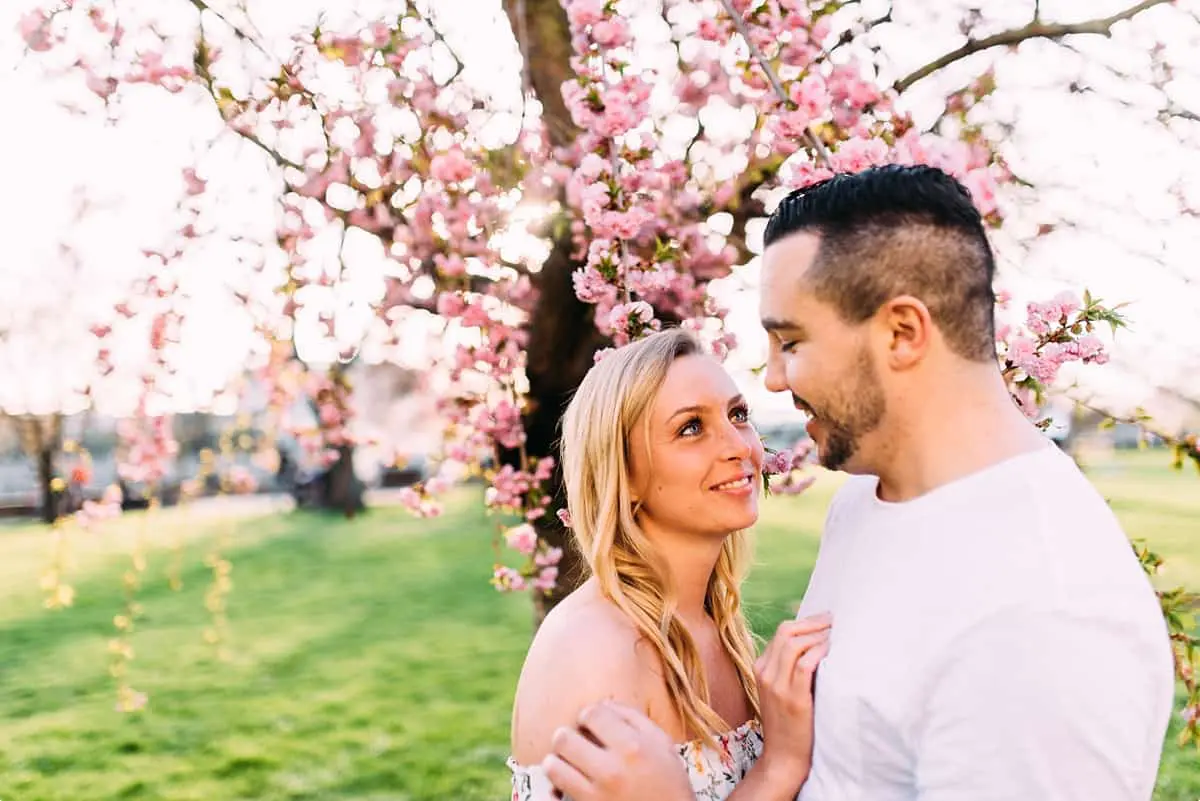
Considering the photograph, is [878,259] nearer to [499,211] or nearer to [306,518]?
[499,211]

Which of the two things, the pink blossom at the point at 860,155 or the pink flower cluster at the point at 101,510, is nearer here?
the pink blossom at the point at 860,155

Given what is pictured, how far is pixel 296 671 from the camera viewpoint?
967 centimetres

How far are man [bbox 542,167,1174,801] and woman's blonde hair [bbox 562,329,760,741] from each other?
1.43 ft

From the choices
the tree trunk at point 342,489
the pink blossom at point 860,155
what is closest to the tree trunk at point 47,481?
the tree trunk at point 342,489

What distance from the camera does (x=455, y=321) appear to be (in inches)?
177

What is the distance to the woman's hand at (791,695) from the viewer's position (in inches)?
65.9

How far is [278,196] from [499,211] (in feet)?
3.47

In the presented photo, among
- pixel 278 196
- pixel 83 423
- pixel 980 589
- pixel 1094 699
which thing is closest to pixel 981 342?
pixel 980 589

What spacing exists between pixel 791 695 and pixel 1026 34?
3.50 m

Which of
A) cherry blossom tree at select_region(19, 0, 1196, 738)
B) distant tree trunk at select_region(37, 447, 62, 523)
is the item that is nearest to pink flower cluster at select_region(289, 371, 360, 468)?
cherry blossom tree at select_region(19, 0, 1196, 738)

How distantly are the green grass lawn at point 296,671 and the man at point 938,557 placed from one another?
3.03 metres

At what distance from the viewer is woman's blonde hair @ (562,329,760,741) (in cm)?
223

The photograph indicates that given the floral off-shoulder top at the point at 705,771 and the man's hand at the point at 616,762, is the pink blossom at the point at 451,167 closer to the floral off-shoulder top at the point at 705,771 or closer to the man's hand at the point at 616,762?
the floral off-shoulder top at the point at 705,771

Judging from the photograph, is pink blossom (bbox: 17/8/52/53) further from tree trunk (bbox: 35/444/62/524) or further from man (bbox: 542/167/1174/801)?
tree trunk (bbox: 35/444/62/524)
